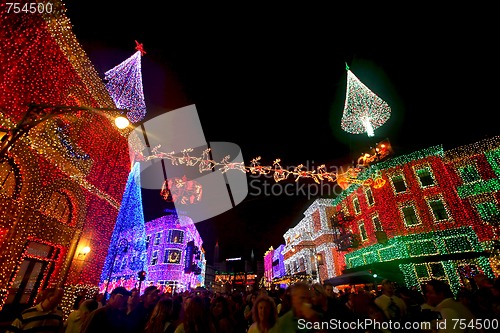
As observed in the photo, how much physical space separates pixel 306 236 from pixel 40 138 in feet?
108

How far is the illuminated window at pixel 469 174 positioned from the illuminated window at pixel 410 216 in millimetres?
4478

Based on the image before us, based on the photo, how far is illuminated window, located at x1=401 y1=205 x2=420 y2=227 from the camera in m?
20.7

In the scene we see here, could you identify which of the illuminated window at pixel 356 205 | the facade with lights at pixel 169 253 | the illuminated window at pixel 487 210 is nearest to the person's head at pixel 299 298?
the illuminated window at pixel 487 210

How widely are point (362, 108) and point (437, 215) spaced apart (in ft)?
38.3

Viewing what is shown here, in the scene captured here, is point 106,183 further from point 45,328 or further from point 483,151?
point 483,151

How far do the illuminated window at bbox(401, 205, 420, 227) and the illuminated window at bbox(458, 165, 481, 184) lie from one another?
176 inches

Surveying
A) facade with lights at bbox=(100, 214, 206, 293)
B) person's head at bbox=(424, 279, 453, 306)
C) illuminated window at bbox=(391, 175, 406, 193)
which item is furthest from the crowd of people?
facade with lights at bbox=(100, 214, 206, 293)

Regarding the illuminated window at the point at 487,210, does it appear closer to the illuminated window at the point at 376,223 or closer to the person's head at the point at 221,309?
the illuminated window at the point at 376,223

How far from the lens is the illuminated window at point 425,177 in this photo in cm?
2081

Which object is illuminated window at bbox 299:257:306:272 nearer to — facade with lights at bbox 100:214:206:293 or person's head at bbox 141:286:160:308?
facade with lights at bbox 100:214:206:293

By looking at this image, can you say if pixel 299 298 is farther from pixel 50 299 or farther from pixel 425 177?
pixel 425 177

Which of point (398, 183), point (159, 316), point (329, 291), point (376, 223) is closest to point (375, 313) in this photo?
point (329, 291)

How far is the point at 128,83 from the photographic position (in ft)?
41.3

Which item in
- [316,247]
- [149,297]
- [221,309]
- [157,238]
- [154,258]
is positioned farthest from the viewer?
[157,238]
